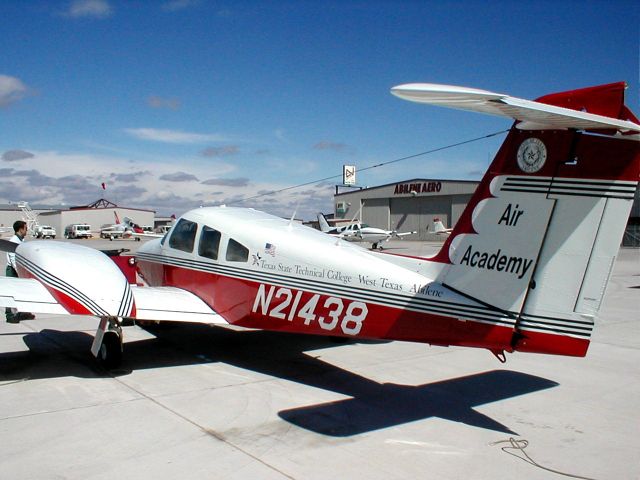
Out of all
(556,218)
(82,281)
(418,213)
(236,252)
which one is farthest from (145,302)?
(418,213)

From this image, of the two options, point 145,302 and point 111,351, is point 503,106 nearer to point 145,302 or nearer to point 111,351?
point 145,302

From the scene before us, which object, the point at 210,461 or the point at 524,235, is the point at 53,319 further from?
the point at 524,235

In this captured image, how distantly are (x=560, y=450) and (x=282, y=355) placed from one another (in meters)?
4.62

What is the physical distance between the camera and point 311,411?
20.0 feet

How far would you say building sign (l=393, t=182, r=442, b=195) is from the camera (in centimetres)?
6031

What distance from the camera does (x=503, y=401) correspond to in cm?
657

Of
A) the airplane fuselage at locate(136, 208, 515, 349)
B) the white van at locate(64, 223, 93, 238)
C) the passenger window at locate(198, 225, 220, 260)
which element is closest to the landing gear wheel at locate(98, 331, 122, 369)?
the airplane fuselage at locate(136, 208, 515, 349)

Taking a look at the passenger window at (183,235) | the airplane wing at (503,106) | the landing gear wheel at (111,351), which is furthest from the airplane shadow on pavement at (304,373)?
the airplane wing at (503,106)

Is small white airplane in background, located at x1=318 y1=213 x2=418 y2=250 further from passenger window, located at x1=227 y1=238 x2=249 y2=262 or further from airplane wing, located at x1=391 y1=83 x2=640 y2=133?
airplane wing, located at x1=391 y1=83 x2=640 y2=133

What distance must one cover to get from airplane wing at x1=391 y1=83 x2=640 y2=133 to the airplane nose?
503 centimetres

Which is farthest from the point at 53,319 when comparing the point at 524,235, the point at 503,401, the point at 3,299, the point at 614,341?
the point at 614,341

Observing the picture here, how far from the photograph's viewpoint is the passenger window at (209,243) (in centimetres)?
829

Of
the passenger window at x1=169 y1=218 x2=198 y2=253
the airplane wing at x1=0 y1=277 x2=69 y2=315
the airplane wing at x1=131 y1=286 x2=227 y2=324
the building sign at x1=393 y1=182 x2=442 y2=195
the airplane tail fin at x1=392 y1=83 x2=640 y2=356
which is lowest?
the airplane wing at x1=0 y1=277 x2=69 y2=315

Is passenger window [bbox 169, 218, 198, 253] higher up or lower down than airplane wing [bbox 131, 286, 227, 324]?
higher up
